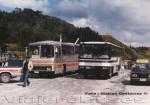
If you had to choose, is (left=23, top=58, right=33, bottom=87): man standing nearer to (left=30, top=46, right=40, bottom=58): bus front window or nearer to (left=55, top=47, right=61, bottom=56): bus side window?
(left=30, top=46, right=40, bottom=58): bus front window

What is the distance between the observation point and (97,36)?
142m

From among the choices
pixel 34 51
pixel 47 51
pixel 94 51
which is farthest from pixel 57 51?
pixel 94 51

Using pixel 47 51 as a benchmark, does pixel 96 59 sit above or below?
below

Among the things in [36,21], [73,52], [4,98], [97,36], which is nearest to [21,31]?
[97,36]

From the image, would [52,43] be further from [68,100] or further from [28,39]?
[28,39]

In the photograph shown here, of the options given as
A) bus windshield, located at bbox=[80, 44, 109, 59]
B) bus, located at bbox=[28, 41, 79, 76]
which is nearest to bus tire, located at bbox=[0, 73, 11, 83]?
bus, located at bbox=[28, 41, 79, 76]

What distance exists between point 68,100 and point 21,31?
426 ft

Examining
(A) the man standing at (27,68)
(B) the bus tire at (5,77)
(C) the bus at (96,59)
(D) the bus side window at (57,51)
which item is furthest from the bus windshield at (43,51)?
(A) the man standing at (27,68)

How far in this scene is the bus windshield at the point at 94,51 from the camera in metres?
34.7

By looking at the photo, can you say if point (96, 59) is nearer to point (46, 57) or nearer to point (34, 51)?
point (46, 57)

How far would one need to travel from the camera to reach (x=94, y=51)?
34.8 m

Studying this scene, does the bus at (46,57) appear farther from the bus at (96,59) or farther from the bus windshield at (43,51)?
the bus at (96,59)

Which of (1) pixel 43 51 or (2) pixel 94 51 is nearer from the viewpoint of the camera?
(2) pixel 94 51

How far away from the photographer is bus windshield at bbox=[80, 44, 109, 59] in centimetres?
3472
